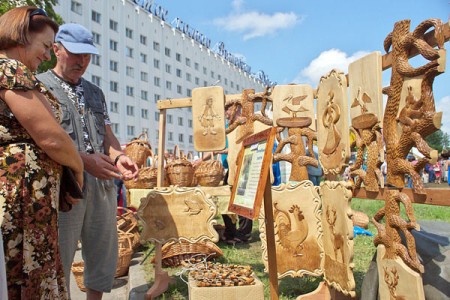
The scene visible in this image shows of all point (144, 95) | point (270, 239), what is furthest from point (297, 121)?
point (144, 95)

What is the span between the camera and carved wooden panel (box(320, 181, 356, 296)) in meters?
2.39

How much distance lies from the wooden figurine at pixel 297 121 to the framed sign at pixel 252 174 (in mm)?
1004

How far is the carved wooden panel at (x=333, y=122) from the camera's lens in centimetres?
248

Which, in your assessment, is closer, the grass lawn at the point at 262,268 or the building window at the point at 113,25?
the grass lawn at the point at 262,268

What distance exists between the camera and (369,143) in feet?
7.48

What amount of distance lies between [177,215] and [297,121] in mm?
1200

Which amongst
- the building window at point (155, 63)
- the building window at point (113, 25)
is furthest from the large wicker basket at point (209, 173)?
the building window at point (155, 63)

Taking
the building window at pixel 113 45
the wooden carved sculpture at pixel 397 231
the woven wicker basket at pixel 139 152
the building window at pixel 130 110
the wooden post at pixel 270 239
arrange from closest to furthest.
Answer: the wooden carved sculpture at pixel 397 231 < the wooden post at pixel 270 239 < the woven wicker basket at pixel 139 152 < the building window at pixel 113 45 < the building window at pixel 130 110

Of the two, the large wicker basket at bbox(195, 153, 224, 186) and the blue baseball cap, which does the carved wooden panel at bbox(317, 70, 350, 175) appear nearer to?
the blue baseball cap

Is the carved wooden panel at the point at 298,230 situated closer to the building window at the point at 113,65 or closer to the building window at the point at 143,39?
the building window at the point at 113,65

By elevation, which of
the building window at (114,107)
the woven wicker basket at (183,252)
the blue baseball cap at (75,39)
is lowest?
the woven wicker basket at (183,252)

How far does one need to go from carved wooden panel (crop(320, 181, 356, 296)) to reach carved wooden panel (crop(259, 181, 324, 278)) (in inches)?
5.4

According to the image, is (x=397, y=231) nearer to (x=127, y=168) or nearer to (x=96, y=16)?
(x=127, y=168)

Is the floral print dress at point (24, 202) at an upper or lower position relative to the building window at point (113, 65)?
lower
